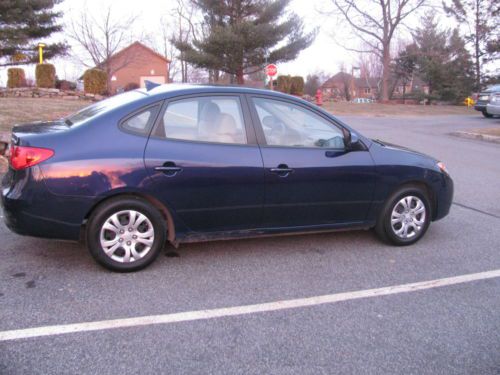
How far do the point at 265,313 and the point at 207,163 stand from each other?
4.50ft

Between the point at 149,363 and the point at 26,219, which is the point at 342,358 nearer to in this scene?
the point at 149,363

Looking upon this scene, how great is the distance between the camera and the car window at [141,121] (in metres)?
3.91

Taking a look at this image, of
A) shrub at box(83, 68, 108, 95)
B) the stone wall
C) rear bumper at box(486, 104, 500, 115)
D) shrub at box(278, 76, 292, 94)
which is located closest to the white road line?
rear bumper at box(486, 104, 500, 115)

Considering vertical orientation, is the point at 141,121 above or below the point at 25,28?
below

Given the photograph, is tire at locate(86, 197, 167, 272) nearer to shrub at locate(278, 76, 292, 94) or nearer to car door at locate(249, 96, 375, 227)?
car door at locate(249, 96, 375, 227)

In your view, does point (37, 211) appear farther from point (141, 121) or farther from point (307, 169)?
point (307, 169)

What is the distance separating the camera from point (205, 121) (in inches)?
163

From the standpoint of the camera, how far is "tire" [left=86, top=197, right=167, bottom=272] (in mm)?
3797

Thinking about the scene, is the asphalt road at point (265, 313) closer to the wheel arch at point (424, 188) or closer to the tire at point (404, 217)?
the tire at point (404, 217)

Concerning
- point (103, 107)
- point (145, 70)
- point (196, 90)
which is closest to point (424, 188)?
point (196, 90)

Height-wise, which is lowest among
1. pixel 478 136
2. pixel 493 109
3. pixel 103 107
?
pixel 478 136

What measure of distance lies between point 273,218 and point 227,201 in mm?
489

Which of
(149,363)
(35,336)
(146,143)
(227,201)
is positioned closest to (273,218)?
(227,201)

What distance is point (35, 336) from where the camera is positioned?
296cm
